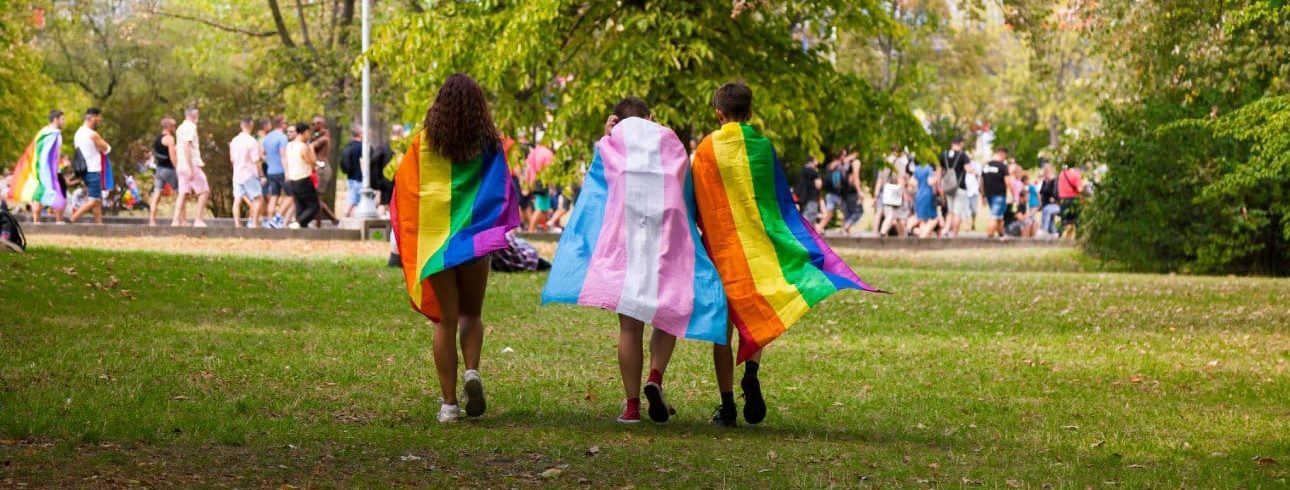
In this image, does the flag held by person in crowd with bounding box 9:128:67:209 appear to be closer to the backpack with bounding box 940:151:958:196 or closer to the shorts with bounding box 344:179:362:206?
the shorts with bounding box 344:179:362:206

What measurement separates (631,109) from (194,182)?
62.5 feet

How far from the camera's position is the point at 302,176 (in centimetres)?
2691

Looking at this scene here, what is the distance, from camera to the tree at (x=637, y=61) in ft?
72.7

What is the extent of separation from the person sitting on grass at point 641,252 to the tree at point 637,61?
13063 millimetres

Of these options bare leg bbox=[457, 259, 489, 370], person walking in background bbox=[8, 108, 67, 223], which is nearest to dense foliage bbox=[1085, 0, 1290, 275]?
bare leg bbox=[457, 259, 489, 370]

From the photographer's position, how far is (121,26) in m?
48.0

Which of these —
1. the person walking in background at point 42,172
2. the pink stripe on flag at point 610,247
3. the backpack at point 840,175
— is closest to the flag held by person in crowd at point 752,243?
the pink stripe on flag at point 610,247

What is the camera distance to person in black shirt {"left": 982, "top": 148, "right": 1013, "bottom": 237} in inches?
1223

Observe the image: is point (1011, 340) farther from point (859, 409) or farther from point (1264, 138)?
point (859, 409)

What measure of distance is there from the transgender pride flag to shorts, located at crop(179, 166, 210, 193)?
18822mm

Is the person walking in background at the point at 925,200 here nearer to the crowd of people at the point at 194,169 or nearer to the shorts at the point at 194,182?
the crowd of people at the point at 194,169

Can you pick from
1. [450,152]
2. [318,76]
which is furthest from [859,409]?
[318,76]

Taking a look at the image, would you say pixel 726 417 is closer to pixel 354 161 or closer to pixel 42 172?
pixel 42 172

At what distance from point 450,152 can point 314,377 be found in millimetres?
2183
